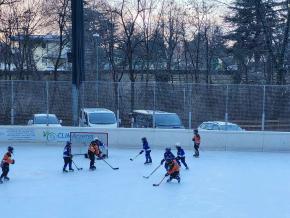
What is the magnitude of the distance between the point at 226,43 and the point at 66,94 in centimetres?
1996

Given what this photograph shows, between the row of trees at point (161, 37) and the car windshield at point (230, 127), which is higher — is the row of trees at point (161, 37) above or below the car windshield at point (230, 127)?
above

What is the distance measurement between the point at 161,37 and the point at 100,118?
58.4ft

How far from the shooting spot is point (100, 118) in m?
22.1

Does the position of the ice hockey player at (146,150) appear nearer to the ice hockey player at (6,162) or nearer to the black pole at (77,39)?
the ice hockey player at (6,162)

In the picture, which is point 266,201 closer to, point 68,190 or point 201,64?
point 68,190

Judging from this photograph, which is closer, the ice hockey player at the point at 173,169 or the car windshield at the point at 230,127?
the ice hockey player at the point at 173,169

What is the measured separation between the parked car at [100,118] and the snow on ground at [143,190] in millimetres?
3976

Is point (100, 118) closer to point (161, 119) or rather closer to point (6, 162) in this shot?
point (161, 119)

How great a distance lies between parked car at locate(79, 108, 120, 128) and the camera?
2203cm

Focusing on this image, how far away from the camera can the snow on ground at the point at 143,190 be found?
10.6 metres

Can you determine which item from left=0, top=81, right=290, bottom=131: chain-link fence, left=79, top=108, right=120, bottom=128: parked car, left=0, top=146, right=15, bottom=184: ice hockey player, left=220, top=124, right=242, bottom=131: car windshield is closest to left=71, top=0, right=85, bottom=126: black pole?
left=0, top=81, right=290, bottom=131: chain-link fence

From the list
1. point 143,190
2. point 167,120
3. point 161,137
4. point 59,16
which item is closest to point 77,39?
point 167,120

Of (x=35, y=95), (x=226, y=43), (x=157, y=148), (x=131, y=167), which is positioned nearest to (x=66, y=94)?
(x=35, y=95)

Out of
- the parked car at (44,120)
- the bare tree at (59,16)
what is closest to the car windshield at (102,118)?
the parked car at (44,120)
